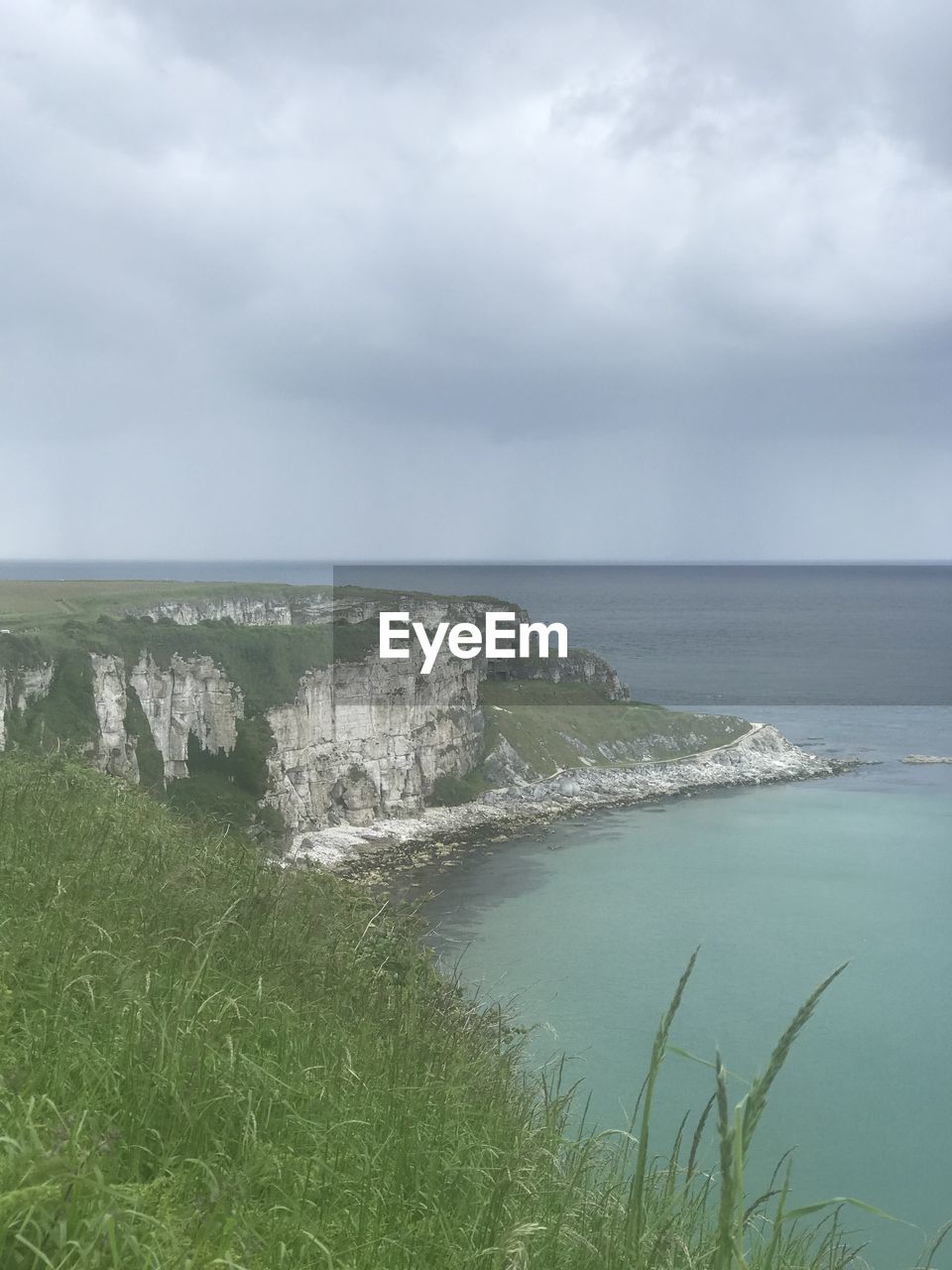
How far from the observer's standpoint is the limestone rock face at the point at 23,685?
134 feet

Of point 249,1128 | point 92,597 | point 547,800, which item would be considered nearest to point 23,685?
point 92,597

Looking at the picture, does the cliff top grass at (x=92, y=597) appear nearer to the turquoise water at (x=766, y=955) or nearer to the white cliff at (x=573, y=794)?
the white cliff at (x=573, y=794)

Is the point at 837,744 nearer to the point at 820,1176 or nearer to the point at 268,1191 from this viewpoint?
the point at 820,1176

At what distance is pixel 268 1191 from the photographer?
245 centimetres

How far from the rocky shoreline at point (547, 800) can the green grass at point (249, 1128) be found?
121 feet

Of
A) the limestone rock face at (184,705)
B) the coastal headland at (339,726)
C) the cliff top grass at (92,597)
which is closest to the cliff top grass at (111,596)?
the cliff top grass at (92,597)

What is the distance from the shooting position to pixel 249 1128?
2.63 m

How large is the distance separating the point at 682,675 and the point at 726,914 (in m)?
69.8

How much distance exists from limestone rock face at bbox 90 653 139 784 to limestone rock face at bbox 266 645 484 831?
7095 mm

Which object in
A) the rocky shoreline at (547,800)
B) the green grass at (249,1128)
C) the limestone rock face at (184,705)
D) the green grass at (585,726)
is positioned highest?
the green grass at (249,1128)

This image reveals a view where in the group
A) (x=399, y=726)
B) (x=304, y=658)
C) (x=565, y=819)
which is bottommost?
(x=565, y=819)

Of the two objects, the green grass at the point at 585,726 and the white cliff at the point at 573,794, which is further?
the green grass at the point at 585,726

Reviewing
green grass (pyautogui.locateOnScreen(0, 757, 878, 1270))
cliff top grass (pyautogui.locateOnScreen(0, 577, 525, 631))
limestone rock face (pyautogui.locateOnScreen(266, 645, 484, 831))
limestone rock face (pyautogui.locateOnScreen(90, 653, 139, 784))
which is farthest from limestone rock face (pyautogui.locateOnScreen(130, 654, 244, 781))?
green grass (pyautogui.locateOnScreen(0, 757, 878, 1270))

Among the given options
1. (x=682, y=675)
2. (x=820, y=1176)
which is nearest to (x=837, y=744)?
(x=682, y=675)
